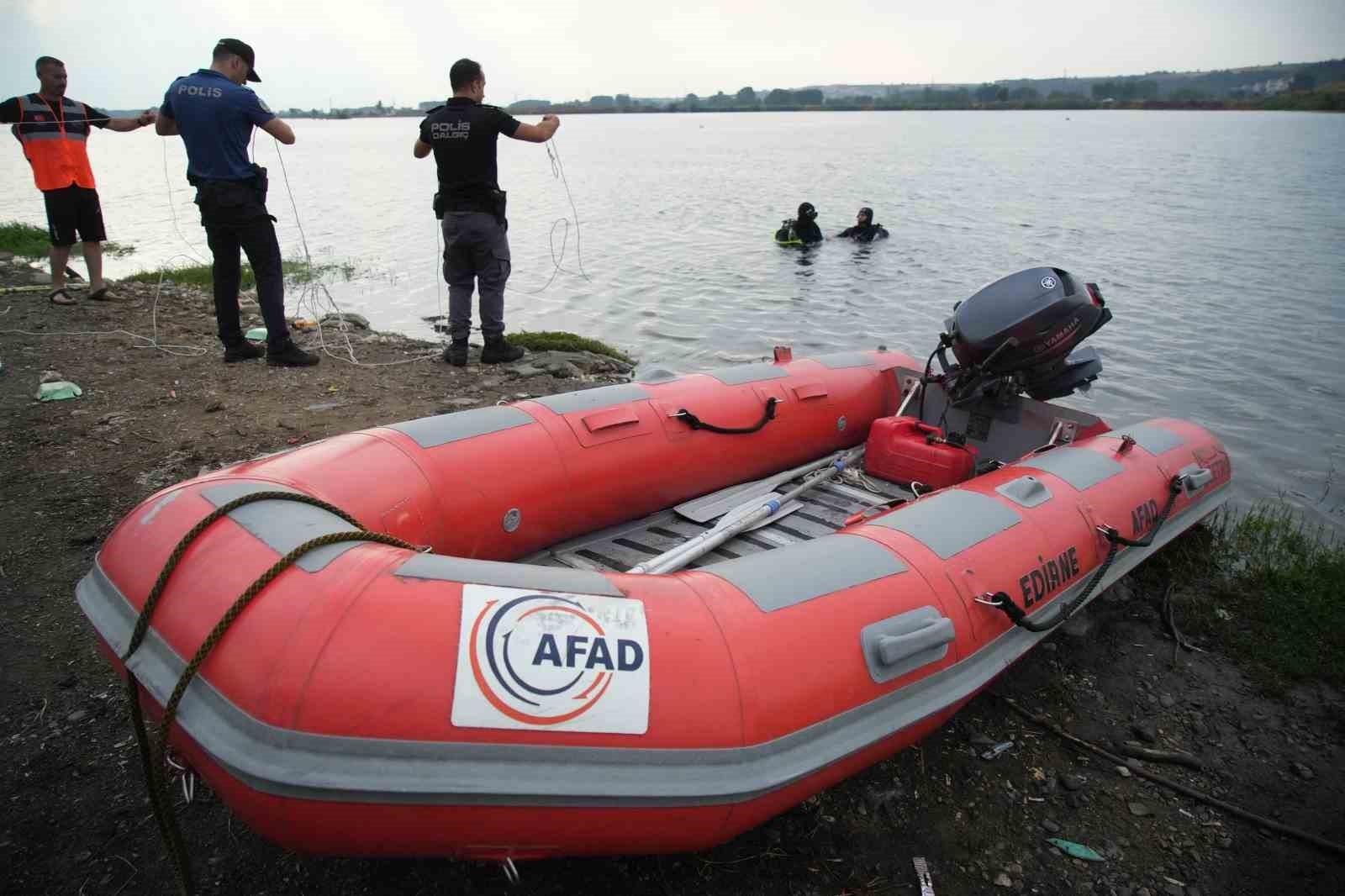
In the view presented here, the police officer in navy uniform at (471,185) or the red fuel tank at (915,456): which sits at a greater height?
the police officer in navy uniform at (471,185)

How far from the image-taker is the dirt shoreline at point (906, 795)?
6.95 feet

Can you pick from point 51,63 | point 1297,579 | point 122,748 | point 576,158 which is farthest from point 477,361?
point 576,158

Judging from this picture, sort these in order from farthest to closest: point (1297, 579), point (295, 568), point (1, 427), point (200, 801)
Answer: point (1, 427), point (1297, 579), point (200, 801), point (295, 568)

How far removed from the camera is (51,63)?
587 cm

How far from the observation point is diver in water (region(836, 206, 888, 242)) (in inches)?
513

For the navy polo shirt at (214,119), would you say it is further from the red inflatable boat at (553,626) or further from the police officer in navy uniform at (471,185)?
the red inflatable boat at (553,626)

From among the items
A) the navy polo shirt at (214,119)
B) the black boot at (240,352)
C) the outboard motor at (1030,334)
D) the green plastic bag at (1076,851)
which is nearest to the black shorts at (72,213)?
the black boot at (240,352)

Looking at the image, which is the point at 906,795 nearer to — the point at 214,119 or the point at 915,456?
the point at 915,456

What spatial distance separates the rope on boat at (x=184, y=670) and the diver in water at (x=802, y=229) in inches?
458

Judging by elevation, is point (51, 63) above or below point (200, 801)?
above

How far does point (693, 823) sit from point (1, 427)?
4670mm

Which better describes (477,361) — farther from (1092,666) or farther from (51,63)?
(1092,666)

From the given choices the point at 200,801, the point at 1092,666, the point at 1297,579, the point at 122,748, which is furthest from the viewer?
the point at 1297,579

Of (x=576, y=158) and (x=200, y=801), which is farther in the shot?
(x=576, y=158)
